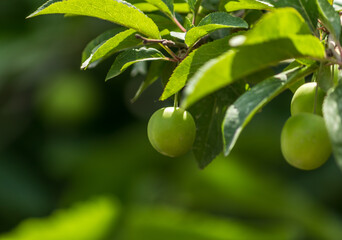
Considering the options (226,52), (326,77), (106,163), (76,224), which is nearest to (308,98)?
(326,77)

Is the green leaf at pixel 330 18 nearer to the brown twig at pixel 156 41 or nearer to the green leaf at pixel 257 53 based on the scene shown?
the green leaf at pixel 257 53

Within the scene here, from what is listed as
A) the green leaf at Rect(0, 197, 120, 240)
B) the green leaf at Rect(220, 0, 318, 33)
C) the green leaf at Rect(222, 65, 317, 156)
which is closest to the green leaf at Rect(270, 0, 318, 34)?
the green leaf at Rect(220, 0, 318, 33)

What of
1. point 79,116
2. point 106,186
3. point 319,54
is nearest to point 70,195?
point 106,186

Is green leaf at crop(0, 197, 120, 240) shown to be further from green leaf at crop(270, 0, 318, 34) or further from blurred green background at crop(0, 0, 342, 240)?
green leaf at crop(270, 0, 318, 34)

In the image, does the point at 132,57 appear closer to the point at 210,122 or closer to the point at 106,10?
the point at 106,10

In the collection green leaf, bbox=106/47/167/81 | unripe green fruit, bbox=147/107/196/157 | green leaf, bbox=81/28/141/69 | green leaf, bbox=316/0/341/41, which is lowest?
unripe green fruit, bbox=147/107/196/157

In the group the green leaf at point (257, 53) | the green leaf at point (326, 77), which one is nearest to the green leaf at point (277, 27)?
the green leaf at point (257, 53)

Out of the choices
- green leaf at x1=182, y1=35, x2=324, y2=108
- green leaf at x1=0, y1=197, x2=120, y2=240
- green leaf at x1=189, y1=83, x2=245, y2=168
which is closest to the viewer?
green leaf at x1=182, y1=35, x2=324, y2=108
